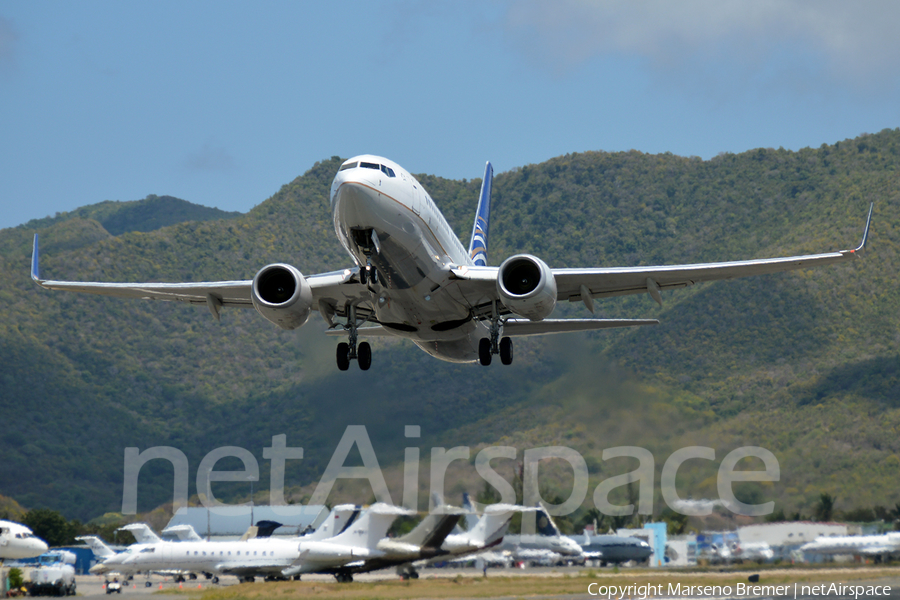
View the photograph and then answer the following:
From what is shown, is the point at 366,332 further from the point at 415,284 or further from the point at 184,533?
the point at 184,533

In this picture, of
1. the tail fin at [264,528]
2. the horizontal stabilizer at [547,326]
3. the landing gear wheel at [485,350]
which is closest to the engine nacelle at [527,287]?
the landing gear wheel at [485,350]

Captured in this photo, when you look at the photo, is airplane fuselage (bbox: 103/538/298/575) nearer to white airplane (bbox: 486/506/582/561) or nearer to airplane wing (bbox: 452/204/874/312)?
white airplane (bbox: 486/506/582/561)

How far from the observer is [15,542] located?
4353cm

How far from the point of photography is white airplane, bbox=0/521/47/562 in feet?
142

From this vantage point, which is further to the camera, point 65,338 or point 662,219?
point 662,219

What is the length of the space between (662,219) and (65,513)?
92333 millimetres

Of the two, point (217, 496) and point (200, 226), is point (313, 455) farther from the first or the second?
point (200, 226)

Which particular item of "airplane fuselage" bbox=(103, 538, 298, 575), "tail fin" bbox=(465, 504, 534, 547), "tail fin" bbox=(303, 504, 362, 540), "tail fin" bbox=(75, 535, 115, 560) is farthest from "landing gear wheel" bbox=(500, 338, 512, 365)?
"tail fin" bbox=(75, 535, 115, 560)

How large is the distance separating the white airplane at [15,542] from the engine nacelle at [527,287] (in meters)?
31.8

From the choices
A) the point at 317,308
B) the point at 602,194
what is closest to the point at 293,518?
the point at 317,308

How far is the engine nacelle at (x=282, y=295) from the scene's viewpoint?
23.5 metres

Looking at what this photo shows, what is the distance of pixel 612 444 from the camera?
43844 mm

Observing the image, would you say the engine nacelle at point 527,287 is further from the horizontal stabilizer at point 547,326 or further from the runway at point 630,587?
the runway at point 630,587

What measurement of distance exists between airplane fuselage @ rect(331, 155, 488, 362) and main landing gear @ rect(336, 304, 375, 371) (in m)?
0.86
